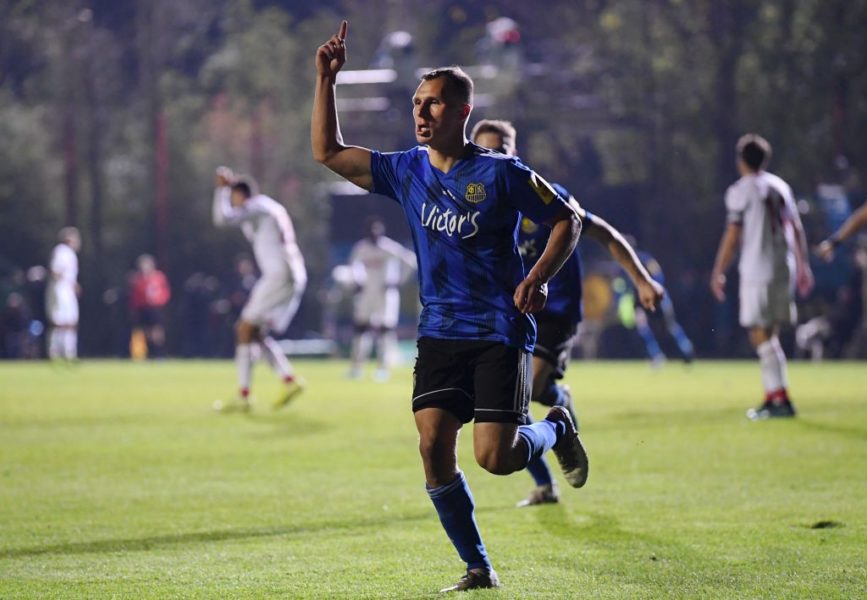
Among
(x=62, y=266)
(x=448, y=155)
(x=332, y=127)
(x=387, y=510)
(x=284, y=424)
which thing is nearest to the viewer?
(x=448, y=155)

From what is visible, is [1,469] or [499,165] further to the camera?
[1,469]

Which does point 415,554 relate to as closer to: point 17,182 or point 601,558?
point 601,558

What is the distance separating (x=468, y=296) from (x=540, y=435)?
773 mm

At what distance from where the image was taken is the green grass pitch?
638 centimetres

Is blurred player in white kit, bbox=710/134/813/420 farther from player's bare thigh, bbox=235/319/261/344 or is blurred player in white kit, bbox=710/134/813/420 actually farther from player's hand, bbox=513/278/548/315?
player's hand, bbox=513/278/548/315

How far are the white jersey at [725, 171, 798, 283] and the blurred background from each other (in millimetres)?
17912

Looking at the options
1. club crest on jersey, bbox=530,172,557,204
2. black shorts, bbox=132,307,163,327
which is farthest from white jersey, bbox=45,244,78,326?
club crest on jersey, bbox=530,172,557,204

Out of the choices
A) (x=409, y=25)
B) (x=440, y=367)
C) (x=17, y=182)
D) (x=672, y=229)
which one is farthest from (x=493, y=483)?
(x=409, y=25)

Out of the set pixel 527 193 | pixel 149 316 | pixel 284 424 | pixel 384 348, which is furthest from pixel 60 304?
pixel 527 193

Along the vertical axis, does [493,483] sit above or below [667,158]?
below

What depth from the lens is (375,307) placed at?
87.4ft

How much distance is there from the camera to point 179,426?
14.7 metres

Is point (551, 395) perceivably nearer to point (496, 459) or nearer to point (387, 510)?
point (387, 510)

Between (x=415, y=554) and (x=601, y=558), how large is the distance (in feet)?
2.74
